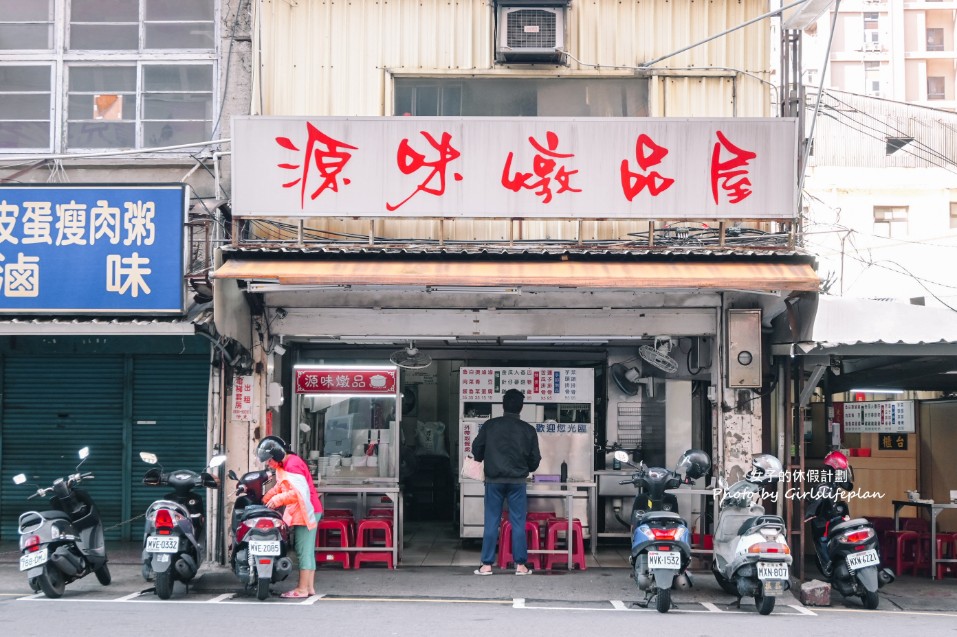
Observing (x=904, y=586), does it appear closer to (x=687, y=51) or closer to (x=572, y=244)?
(x=572, y=244)

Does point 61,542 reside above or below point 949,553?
above

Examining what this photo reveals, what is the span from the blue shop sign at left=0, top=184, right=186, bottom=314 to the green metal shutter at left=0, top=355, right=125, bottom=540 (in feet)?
8.91

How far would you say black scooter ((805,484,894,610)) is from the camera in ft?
31.8

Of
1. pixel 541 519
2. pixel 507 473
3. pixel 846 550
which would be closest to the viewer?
pixel 846 550

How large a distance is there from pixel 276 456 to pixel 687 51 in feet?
22.6

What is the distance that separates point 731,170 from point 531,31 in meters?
3.06

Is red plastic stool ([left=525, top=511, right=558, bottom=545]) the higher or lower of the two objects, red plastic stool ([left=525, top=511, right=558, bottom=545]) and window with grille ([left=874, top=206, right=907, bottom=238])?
the lower

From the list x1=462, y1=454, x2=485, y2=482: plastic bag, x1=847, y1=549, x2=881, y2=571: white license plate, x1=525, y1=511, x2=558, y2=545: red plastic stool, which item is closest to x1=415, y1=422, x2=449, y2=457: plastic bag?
x1=462, y1=454, x2=485, y2=482: plastic bag

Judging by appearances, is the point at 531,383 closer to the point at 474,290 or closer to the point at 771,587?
the point at 474,290

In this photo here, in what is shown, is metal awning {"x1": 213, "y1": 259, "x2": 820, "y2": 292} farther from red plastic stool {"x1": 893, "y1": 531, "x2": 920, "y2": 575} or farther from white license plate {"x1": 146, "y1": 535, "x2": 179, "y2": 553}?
red plastic stool {"x1": 893, "y1": 531, "x2": 920, "y2": 575}

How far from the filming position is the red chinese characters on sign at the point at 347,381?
12469 millimetres

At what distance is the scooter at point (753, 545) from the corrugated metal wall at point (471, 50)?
183 inches

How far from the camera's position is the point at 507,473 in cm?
1099

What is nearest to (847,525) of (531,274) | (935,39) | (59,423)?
(531,274)
